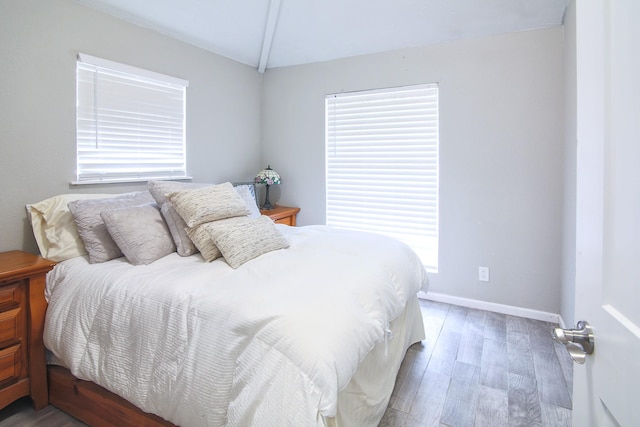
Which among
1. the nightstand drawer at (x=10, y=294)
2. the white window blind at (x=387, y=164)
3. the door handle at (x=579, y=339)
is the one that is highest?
the white window blind at (x=387, y=164)

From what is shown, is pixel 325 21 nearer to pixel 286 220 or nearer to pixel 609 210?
pixel 286 220

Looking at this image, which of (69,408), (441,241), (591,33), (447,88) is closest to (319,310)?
(591,33)

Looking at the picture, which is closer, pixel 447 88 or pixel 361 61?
pixel 447 88

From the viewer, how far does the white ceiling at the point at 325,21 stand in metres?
2.67

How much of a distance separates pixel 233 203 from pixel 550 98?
260 cm

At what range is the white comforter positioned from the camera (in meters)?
1.13

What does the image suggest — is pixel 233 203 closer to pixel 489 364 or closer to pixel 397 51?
pixel 489 364

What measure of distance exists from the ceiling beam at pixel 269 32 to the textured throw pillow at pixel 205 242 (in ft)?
7.37

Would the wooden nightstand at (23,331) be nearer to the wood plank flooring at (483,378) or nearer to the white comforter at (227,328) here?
the white comforter at (227,328)

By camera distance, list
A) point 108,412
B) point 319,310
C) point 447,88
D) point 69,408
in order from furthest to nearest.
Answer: point 447,88, point 69,408, point 108,412, point 319,310

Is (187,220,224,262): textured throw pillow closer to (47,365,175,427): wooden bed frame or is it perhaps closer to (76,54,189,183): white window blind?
(47,365,175,427): wooden bed frame

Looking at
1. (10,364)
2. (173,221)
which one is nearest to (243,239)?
(173,221)

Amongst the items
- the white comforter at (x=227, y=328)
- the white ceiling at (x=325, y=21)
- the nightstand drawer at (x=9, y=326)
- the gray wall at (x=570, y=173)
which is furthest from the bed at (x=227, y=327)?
the white ceiling at (x=325, y=21)

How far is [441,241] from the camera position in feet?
10.7
